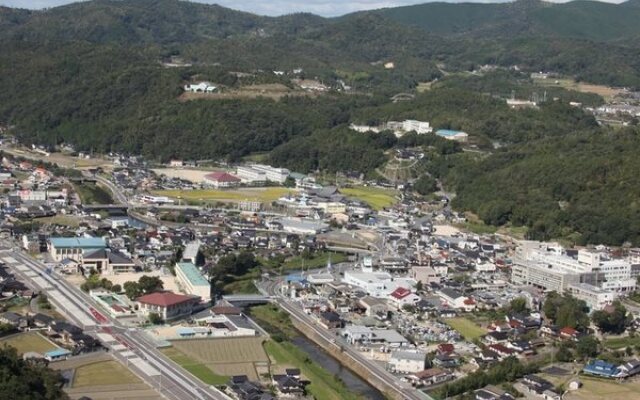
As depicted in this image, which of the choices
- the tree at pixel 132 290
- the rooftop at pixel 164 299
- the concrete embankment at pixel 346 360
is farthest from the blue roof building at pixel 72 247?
the concrete embankment at pixel 346 360

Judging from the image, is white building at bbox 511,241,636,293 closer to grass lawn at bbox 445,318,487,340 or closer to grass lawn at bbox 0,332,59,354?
grass lawn at bbox 445,318,487,340

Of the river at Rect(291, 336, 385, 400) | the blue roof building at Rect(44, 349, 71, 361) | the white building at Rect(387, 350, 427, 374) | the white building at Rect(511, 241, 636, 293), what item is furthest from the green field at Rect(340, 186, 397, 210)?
the blue roof building at Rect(44, 349, 71, 361)

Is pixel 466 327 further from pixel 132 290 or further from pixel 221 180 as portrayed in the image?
pixel 221 180

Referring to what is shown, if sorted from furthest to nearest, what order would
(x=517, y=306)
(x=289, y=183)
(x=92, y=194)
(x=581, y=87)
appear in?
1. (x=581, y=87)
2. (x=289, y=183)
3. (x=92, y=194)
4. (x=517, y=306)

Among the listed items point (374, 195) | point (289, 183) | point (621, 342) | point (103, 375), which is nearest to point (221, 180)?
point (289, 183)

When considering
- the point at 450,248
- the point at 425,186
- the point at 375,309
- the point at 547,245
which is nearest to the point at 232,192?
the point at 425,186

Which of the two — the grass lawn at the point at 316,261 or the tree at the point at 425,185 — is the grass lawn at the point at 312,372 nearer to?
the grass lawn at the point at 316,261
